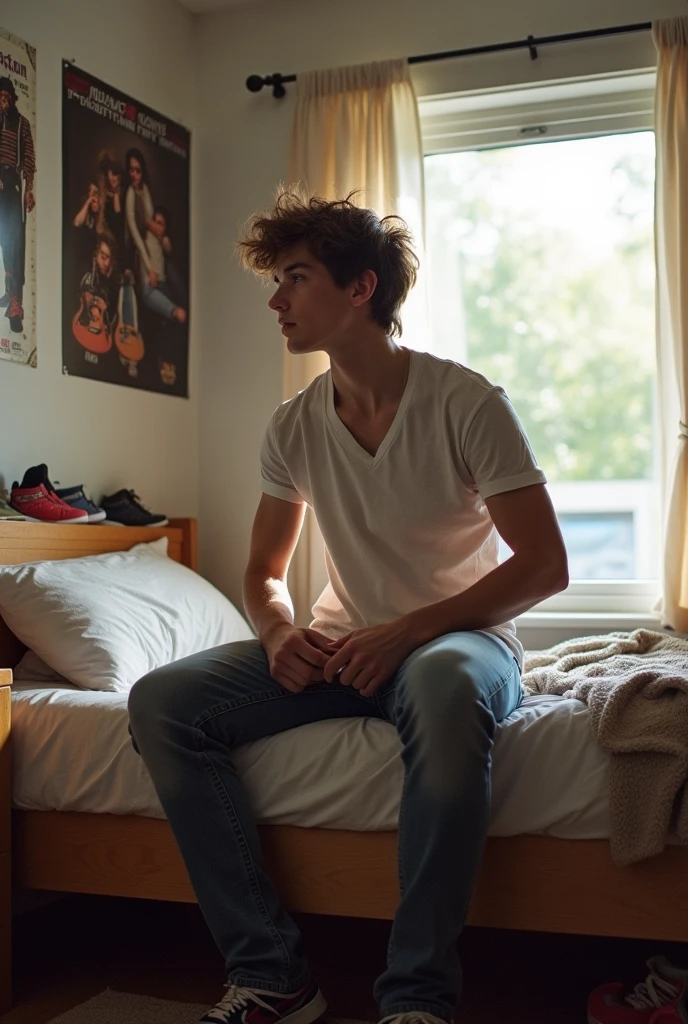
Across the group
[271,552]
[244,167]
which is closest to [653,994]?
[271,552]

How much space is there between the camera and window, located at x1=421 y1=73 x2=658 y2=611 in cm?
301

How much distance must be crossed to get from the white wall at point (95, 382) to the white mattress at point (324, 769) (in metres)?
0.77

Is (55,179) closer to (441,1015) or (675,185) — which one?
A: (675,185)

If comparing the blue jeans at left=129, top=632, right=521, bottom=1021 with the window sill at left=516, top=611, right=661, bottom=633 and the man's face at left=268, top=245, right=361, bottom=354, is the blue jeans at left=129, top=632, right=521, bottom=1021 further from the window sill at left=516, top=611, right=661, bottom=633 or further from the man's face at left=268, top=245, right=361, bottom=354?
the window sill at left=516, top=611, right=661, bottom=633

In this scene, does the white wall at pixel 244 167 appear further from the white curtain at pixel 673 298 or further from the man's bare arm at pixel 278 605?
the man's bare arm at pixel 278 605

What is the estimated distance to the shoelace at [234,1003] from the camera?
1446mm

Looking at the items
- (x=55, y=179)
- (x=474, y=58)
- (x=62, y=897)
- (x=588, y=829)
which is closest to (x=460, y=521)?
(x=588, y=829)

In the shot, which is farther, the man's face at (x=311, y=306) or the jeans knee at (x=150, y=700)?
the man's face at (x=311, y=306)

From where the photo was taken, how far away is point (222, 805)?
62.5 inches

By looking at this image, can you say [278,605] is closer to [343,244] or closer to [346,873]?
[346,873]

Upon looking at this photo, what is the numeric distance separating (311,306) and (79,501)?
0.89m

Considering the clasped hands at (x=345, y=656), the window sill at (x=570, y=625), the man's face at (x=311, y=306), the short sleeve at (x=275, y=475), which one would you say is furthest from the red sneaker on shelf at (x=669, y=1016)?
the window sill at (x=570, y=625)

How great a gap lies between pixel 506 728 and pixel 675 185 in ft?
5.78

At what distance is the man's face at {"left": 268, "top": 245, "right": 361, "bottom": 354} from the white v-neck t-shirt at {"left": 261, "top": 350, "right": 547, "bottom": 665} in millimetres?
139
